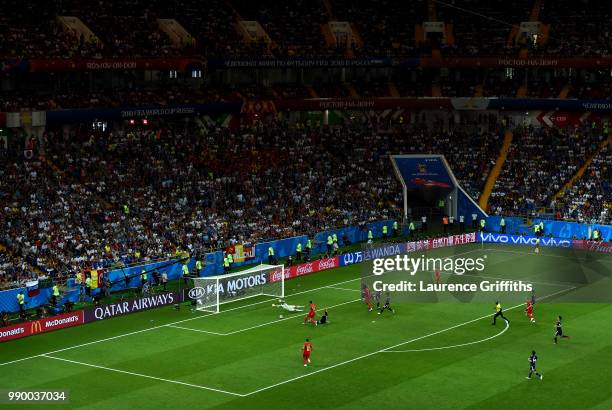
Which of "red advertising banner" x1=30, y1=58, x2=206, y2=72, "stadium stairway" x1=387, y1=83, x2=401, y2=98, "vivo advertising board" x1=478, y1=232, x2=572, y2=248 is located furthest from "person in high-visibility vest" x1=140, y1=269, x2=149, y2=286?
"stadium stairway" x1=387, y1=83, x2=401, y2=98

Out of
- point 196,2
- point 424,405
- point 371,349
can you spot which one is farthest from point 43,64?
point 424,405

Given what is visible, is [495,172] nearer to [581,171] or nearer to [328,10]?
[581,171]

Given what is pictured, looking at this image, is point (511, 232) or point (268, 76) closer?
point (511, 232)

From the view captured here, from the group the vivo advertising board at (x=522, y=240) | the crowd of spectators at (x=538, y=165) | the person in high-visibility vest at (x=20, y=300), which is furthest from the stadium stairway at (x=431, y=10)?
the person in high-visibility vest at (x=20, y=300)

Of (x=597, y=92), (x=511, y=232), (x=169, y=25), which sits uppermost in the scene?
(x=169, y=25)

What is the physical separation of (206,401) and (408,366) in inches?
345

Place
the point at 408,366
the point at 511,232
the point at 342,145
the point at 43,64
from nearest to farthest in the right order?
the point at 408,366 < the point at 43,64 < the point at 511,232 < the point at 342,145

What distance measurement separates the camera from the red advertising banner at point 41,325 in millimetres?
44656

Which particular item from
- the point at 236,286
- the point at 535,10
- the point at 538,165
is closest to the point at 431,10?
the point at 535,10

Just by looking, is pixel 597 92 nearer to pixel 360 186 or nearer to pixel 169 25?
pixel 360 186

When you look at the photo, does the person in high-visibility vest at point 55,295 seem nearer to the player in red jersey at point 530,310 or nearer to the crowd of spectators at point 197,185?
A: the crowd of spectators at point 197,185

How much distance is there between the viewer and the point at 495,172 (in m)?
77.7

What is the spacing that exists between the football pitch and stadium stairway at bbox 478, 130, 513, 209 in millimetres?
20177

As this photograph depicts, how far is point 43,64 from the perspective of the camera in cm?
6456
